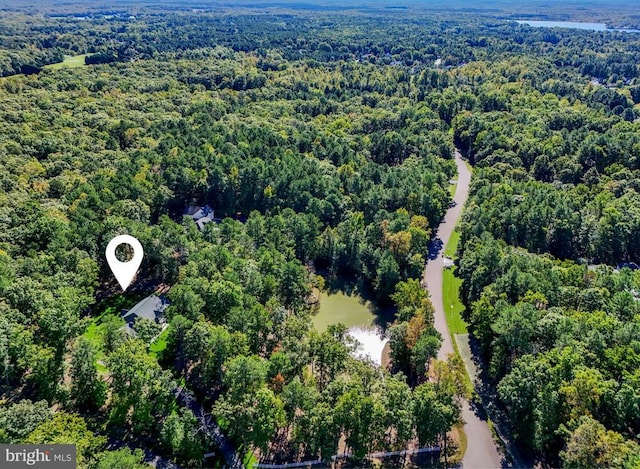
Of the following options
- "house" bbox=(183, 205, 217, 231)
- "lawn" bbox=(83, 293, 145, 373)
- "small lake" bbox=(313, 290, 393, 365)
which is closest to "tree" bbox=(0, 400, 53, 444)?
"lawn" bbox=(83, 293, 145, 373)

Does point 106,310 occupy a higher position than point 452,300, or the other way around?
point 106,310

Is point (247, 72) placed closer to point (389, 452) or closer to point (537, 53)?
point (537, 53)

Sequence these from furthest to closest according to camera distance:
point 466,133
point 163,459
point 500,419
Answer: point 466,133
point 500,419
point 163,459

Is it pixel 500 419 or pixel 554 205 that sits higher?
pixel 554 205

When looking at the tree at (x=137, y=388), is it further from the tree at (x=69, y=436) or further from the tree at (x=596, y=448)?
the tree at (x=596, y=448)

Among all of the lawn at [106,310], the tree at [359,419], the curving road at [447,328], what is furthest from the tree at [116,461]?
the curving road at [447,328]

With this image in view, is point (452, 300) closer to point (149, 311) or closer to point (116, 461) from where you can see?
point (149, 311)

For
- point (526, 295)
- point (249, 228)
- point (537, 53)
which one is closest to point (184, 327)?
point (249, 228)

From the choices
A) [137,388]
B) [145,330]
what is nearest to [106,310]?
[145,330]
